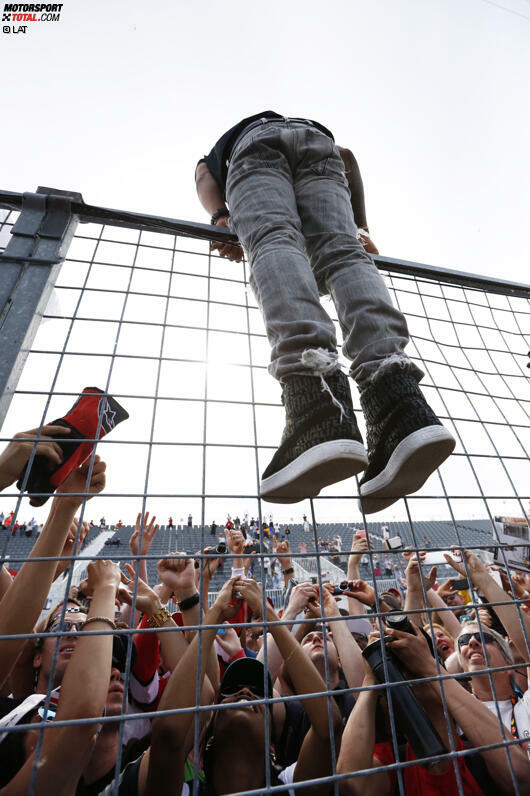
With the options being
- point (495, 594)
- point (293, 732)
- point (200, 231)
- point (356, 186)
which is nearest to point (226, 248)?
point (200, 231)

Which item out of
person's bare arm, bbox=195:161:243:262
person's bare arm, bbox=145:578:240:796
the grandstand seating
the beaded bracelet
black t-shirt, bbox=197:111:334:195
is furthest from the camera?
the grandstand seating

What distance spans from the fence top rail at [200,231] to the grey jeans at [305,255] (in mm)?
206

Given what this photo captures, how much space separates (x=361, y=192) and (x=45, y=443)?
Answer: 4.73 ft

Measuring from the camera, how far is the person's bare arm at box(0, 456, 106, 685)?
915 millimetres

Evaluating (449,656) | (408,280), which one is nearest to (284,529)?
(449,656)

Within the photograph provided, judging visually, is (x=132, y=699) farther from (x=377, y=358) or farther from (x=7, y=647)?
(x=377, y=358)

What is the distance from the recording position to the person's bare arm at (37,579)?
92 centimetres

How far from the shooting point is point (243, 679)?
4.15ft

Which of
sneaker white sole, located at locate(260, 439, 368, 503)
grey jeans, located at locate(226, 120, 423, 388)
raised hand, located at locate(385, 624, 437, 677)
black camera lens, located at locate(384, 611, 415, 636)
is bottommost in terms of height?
raised hand, located at locate(385, 624, 437, 677)

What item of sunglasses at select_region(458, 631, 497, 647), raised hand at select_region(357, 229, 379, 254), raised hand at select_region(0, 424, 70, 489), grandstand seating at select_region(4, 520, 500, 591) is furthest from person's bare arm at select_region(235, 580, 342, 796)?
grandstand seating at select_region(4, 520, 500, 591)

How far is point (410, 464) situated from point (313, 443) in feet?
0.70

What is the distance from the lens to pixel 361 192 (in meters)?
1.55

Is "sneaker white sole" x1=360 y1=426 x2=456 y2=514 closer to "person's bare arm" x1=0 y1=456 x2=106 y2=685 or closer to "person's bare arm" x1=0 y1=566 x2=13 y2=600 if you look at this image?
"person's bare arm" x1=0 y1=456 x2=106 y2=685

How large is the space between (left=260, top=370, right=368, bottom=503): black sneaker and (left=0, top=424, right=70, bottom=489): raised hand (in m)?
0.46
